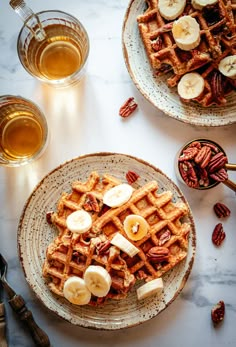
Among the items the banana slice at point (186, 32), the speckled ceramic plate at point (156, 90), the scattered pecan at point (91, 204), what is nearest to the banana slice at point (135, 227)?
the scattered pecan at point (91, 204)

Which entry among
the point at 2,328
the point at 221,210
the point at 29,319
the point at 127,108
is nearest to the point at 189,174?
the point at 221,210

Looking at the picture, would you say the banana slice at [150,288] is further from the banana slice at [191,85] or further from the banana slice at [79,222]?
the banana slice at [191,85]

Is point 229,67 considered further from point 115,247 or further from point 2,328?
point 2,328

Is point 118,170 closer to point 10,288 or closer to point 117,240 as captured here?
point 117,240

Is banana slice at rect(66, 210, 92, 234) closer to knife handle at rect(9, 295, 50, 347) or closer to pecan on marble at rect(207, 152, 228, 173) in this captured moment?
knife handle at rect(9, 295, 50, 347)

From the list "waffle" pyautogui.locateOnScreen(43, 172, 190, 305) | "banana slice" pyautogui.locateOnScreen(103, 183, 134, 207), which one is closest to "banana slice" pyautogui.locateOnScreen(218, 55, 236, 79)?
"waffle" pyautogui.locateOnScreen(43, 172, 190, 305)

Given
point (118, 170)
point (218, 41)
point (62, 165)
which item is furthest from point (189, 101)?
point (62, 165)
